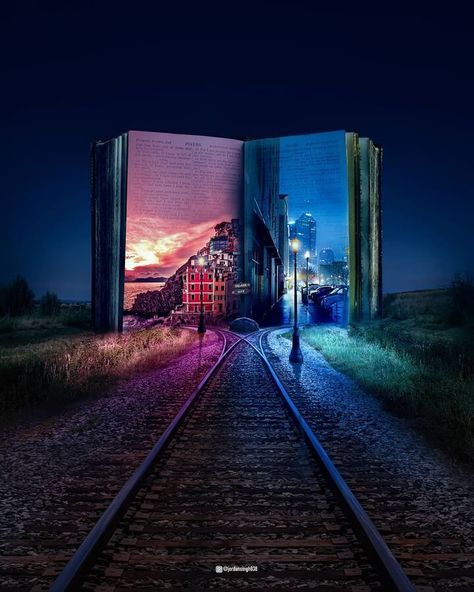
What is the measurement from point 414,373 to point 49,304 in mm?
36534

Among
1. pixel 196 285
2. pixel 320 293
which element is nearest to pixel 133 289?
pixel 196 285

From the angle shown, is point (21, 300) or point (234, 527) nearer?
point (234, 527)

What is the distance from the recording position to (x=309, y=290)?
20.5 meters

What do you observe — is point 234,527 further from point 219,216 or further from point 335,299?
point 219,216

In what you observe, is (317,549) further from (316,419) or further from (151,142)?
(151,142)

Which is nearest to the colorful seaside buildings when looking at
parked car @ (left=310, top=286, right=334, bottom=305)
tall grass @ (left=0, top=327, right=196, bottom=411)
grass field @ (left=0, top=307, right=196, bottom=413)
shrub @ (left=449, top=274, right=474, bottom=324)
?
grass field @ (left=0, top=307, right=196, bottom=413)

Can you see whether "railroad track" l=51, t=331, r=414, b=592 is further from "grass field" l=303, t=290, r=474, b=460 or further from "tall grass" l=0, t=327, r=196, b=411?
"tall grass" l=0, t=327, r=196, b=411

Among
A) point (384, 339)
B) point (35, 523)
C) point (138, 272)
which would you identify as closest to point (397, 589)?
point (35, 523)

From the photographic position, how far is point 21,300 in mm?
40406

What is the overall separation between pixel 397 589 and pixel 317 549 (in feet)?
2.54

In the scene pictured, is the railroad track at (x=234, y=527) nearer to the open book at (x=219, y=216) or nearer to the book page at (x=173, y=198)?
the open book at (x=219, y=216)

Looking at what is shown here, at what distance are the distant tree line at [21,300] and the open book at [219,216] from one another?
66.6ft

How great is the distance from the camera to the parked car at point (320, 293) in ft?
67.7

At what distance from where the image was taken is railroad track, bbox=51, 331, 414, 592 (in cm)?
274
